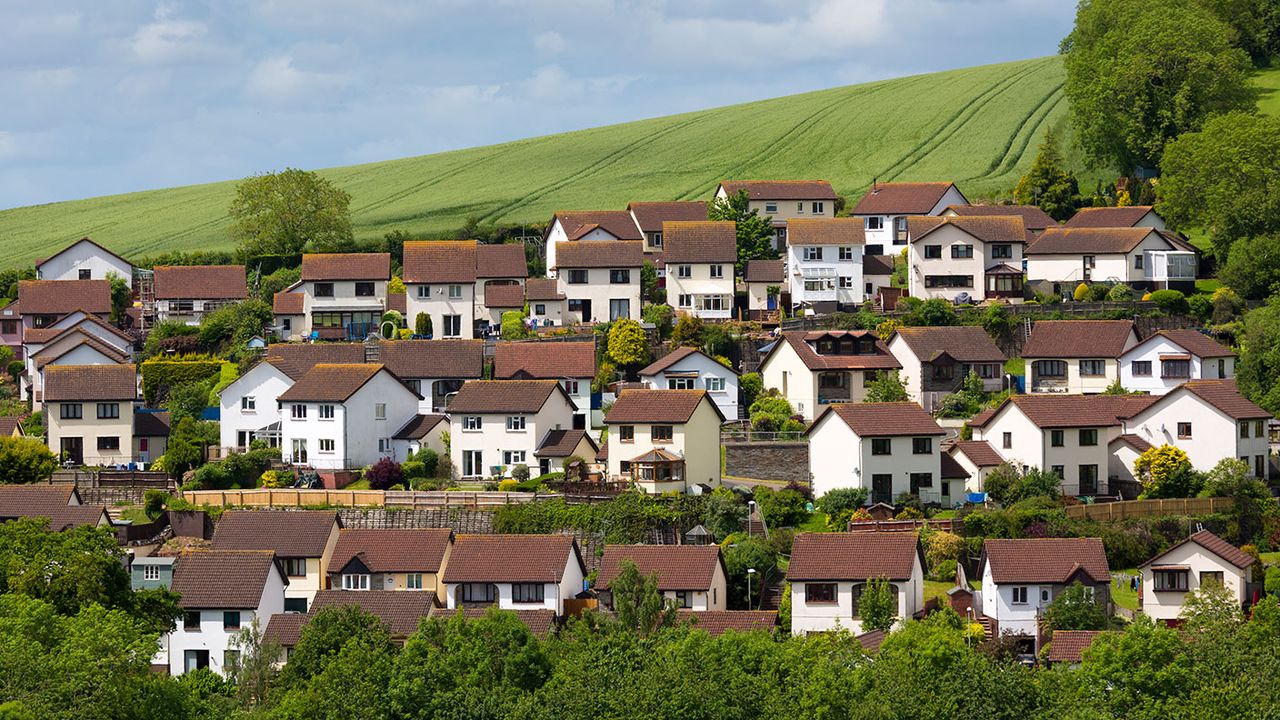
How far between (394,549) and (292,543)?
12.0 feet

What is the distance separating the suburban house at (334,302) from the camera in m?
102

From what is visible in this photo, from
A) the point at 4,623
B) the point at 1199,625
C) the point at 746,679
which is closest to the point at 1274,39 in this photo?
the point at 1199,625

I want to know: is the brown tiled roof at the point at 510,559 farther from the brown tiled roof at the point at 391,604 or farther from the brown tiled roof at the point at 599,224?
the brown tiled roof at the point at 599,224

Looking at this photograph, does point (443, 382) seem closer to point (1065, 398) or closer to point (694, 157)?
point (1065, 398)

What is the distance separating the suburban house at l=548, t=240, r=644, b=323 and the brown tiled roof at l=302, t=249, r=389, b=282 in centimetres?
890

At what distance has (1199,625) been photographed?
202ft

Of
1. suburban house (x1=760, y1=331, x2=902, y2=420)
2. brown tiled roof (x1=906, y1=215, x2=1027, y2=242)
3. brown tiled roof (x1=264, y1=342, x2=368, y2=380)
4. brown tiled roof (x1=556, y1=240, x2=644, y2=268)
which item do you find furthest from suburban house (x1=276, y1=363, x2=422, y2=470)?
brown tiled roof (x1=906, y1=215, x2=1027, y2=242)

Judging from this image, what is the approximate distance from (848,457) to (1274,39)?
3034 inches

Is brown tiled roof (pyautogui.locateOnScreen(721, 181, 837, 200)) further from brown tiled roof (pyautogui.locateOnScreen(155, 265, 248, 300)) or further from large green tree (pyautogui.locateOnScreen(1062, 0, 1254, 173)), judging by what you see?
brown tiled roof (pyautogui.locateOnScreen(155, 265, 248, 300))

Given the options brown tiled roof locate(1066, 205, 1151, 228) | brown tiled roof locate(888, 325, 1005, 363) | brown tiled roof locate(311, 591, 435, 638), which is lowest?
brown tiled roof locate(311, 591, 435, 638)

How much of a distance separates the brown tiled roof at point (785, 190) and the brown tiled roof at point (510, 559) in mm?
46956

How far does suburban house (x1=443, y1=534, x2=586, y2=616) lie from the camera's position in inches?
2771

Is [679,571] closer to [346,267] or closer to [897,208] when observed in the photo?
[346,267]

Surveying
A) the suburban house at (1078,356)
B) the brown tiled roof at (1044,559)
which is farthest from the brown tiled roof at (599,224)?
the brown tiled roof at (1044,559)
